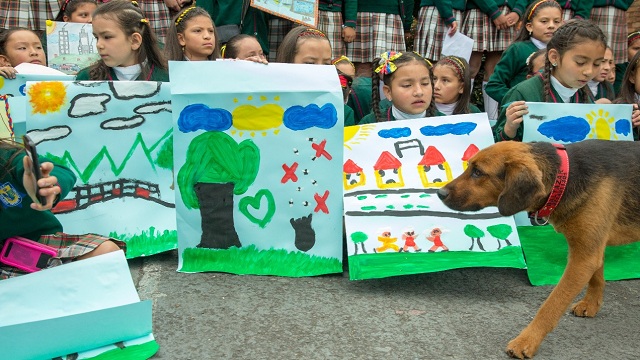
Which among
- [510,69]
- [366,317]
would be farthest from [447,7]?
[366,317]

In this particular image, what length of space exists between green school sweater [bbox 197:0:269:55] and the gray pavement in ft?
9.65

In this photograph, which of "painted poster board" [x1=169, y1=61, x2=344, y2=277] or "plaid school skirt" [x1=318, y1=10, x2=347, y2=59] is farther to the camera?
"plaid school skirt" [x1=318, y1=10, x2=347, y2=59]

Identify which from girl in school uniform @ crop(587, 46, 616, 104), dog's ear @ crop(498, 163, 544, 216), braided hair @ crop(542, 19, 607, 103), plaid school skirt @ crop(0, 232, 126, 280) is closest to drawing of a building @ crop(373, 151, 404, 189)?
dog's ear @ crop(498, 163, 544, 216)

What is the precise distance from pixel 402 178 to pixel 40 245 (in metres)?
2.08

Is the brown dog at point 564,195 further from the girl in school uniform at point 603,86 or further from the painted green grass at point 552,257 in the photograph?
the girl in school uniform at point 603,86

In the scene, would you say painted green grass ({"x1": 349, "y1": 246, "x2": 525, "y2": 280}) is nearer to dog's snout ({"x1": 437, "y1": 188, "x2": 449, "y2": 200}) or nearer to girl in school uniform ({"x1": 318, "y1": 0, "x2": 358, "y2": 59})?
dog's snout ({"x1": 437, "y1": 188, "x2": 449, "y2": 200})

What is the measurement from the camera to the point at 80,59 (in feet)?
18.5

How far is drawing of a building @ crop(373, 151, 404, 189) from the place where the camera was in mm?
4042

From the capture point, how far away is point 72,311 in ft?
9.03

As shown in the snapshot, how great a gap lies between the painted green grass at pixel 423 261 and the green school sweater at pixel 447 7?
374 cm

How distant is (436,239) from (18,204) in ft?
7.09

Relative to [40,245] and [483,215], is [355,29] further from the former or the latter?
[40,245]

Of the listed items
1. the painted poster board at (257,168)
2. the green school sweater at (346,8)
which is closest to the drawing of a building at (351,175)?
the painted poster board at (257,168)

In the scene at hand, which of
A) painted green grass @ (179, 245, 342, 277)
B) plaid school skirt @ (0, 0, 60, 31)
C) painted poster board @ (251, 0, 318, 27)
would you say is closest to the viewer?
painted green grass @ (179, 245, 342, 277)
